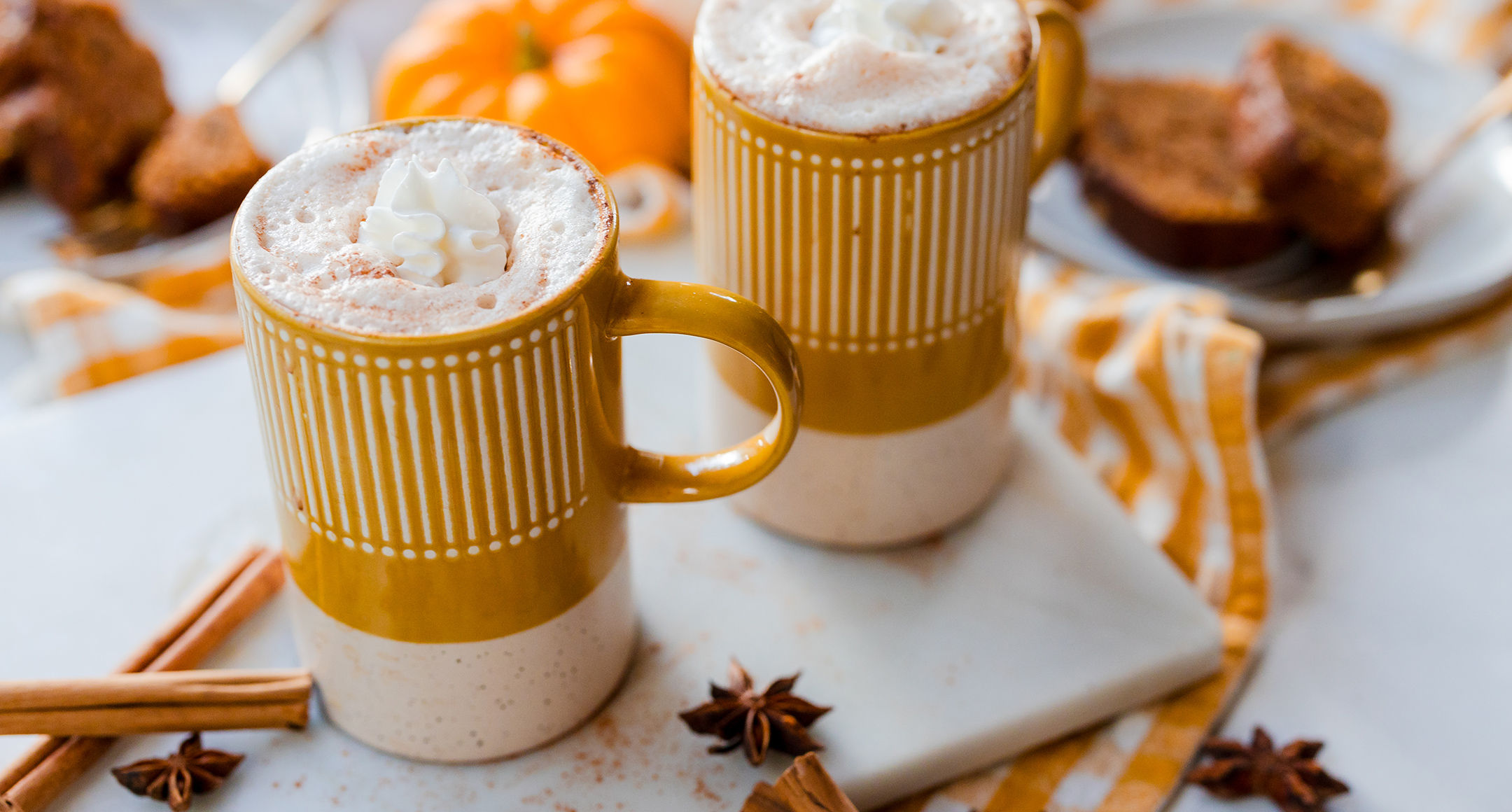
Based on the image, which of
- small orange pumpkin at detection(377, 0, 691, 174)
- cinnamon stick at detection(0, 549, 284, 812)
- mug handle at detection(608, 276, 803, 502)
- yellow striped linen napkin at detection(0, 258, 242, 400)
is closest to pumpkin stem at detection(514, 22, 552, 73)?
small orange pumpkin at detection(377, 0, 691, 174)

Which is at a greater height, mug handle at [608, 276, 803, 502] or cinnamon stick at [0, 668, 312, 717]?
mug handle at [608, 276, 803, 502]

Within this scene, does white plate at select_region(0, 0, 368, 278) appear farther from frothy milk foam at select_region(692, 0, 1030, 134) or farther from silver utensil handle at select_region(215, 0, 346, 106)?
frothy milk foam at select_region(692, 0, 1030, 134)

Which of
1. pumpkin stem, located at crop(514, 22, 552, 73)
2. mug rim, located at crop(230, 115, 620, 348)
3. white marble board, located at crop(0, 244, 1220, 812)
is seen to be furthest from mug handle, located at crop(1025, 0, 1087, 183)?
pumpkin stem, located at crop(514, 22, 552, 73)

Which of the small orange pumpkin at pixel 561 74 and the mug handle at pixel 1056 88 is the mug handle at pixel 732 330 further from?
the small orange pumpkin at pixel 561 74

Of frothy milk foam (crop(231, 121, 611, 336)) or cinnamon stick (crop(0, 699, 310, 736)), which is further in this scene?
cinnamon stick (crop(0, 699, 310, 736))

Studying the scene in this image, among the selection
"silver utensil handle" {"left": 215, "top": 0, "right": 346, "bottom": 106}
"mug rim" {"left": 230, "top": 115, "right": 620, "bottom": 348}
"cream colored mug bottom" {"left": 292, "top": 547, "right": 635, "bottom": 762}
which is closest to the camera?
"mug rim" {"left": 230, "top": 115, "right": 620, "bottom": 348}

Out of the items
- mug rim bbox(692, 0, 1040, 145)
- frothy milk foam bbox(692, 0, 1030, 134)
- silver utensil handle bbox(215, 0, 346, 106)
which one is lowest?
silver utensil handle bbox(215, 0, 346, 106)

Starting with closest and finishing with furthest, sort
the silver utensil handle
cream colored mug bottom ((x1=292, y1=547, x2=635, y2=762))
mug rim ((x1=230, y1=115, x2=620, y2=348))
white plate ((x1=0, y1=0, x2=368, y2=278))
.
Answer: mug rim ((x1=230, y1=115, x2=620, y2=348)), cream colored mug bottom ((x1=292, y1=547, x2=635, y2=762)), white plate ((x1=0, y1=0, x2=368, y2=278)), the silver utensil handle

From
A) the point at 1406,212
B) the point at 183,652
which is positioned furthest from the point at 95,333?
the point at 1406,212
